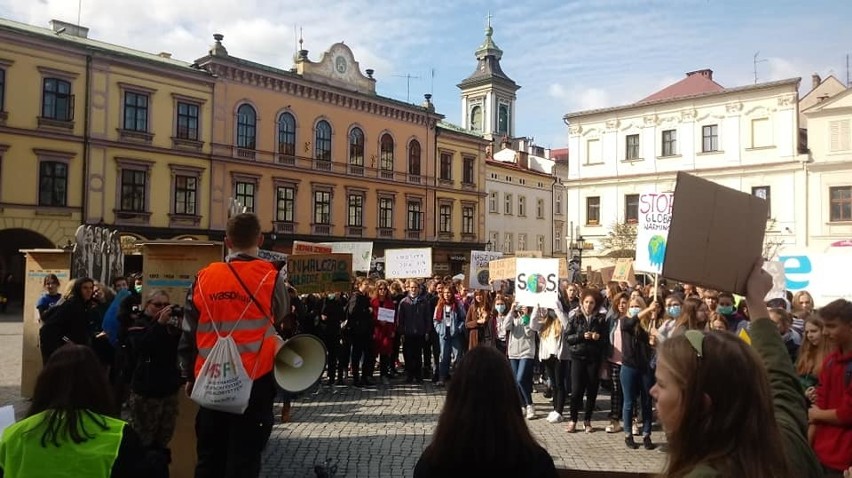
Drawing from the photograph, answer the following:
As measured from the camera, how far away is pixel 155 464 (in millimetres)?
2729

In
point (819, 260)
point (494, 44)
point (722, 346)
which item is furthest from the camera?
point (494, 44)

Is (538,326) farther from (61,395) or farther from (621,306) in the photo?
(61,395)

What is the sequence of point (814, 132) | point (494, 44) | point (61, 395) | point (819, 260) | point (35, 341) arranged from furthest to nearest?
point (494, 44), point (814, 132), point (819, 260), point (35, 341), point (61, 395)

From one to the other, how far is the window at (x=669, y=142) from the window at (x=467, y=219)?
14.2 m

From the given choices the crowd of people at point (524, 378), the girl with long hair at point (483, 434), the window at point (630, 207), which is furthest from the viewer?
the window at point (630, 207)

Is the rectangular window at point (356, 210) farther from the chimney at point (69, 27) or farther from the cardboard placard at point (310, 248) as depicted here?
the cardboard placard at point (310, 248)

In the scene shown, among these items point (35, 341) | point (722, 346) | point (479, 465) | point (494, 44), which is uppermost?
point (494, 44)

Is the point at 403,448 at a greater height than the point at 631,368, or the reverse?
the point at 631,368

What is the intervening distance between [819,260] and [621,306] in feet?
31.1

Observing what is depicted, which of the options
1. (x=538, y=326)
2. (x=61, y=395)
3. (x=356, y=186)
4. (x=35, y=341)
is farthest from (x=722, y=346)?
(x=356, y=186)

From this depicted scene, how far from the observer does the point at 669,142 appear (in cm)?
4319

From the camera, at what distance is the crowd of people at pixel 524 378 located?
1.87 meters

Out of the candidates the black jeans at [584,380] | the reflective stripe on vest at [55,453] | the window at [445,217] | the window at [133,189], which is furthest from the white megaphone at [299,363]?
Result: the window at [445,217]

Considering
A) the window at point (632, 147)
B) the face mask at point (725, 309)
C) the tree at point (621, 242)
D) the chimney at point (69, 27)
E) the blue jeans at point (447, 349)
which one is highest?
the chimney at point (69, 27)
